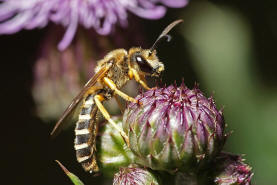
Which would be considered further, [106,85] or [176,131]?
[106,85]

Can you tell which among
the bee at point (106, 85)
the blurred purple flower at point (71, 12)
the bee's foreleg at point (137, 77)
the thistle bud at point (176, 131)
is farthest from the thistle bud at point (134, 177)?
the blurred purple flower at point (71, 12)

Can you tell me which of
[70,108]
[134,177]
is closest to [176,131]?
[134,177]

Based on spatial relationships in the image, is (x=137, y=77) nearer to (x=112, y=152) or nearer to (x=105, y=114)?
(x=105, y=114)

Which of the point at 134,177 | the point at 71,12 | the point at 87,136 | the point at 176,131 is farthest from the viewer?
the point at 71,12

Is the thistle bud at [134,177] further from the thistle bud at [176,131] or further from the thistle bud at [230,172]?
the thistle bud at [230,172]

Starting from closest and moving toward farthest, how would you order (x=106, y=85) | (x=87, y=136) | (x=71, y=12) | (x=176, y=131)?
(x=176, y=131) < (x=87, y=136) < (x=106, y=85) < (x=71, y=12)

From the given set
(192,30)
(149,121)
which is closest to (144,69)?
(149,121)
